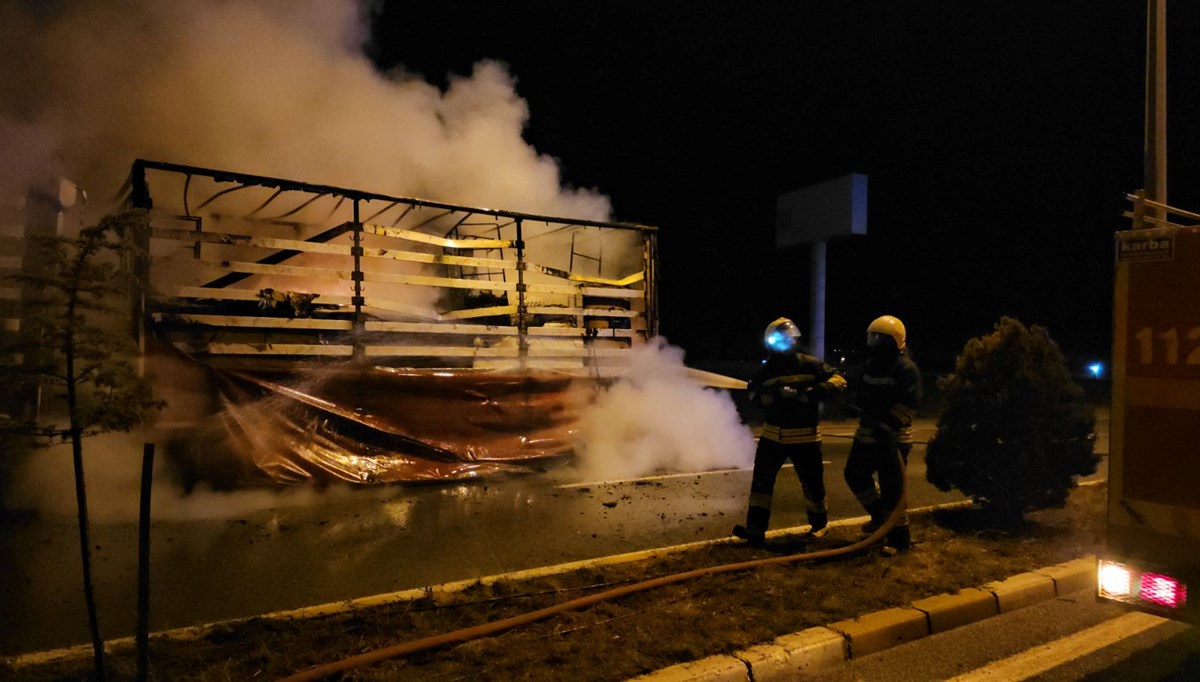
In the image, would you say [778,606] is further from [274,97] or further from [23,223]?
[274,97]

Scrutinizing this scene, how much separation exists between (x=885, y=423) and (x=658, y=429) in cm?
389

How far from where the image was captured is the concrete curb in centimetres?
333

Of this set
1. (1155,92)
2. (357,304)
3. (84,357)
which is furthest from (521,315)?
(1155,92)

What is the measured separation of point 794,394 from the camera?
16.6 ft

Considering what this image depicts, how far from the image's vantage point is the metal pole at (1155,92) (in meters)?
6.58

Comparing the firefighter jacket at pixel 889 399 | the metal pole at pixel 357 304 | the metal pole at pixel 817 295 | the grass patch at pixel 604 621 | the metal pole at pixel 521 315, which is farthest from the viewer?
the metal pole at pixel 817 295

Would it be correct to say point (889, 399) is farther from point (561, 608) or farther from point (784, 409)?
point (561, 608)

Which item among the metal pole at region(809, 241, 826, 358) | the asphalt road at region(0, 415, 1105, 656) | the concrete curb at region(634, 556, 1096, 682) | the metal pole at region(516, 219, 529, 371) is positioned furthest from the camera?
the metal pole at region(809, 241, 826, 358)

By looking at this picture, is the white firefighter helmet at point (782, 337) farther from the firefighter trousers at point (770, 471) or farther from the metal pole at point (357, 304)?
the metal pole at point (357, 304)

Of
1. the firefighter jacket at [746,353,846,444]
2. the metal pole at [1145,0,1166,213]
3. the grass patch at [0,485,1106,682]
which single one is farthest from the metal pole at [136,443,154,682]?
the metal pole at [1145,0,1166,213]

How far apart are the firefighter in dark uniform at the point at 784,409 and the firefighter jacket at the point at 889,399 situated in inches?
10.6

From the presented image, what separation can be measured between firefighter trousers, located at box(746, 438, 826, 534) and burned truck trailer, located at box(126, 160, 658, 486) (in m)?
3.51

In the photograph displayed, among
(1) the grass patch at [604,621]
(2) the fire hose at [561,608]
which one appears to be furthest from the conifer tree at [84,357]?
(2) the fire hose at [561,608]

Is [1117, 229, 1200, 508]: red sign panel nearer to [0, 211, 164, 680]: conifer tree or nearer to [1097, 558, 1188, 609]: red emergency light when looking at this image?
[1097, 558, 1188, 609]: red emergency light
